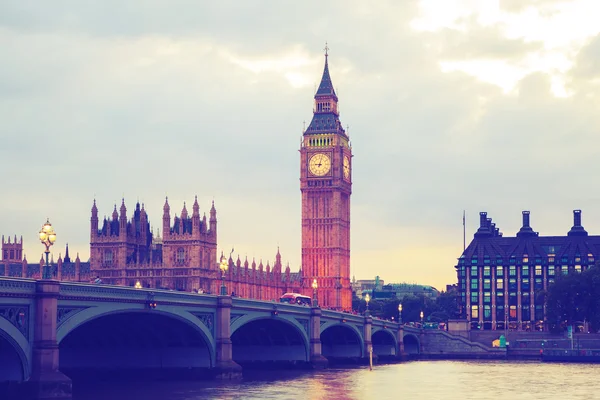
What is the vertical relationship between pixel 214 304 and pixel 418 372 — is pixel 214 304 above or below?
above

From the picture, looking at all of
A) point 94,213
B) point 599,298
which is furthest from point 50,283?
point 599,298

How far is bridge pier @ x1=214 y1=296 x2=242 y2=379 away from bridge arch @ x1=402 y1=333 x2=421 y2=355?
102149 millimetres

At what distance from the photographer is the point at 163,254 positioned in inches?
7116

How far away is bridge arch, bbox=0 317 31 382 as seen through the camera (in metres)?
59.2

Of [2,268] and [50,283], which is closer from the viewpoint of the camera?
[50,283]

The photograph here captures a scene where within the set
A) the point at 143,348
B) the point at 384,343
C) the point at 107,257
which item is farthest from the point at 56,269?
the point at 143,348

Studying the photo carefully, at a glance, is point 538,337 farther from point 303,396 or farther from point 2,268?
point 303,396

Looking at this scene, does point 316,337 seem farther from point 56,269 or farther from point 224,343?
point 56,269

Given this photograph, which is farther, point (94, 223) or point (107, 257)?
point (94, 223)

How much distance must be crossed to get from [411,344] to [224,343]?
110411 millimetres

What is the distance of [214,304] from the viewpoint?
88.5 metres

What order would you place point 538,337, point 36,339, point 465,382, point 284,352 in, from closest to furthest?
point 36,339, point 465,382, point 284,352, point 538,337

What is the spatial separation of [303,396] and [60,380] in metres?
22.8

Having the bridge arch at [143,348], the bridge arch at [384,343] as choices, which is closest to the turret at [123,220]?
the bridge arch at [384,343]
